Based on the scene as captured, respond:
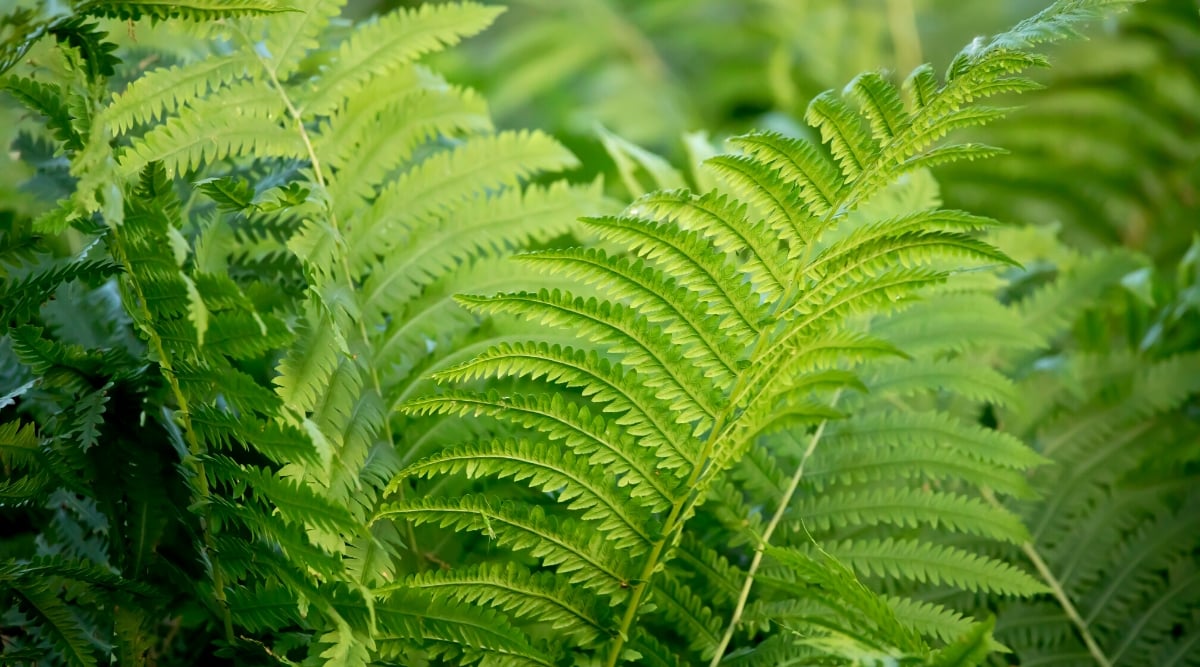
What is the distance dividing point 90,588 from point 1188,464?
98 centimetres

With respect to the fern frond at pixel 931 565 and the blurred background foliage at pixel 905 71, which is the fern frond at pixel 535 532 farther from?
the blurred background foliage at pixel 905 71

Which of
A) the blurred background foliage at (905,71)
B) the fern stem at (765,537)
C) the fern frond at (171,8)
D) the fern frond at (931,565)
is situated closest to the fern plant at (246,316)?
the fern frond at (171,8)

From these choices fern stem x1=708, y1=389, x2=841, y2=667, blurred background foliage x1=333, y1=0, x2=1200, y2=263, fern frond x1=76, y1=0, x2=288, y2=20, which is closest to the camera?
fern frond x1=76, y1=0, x2=288, y2=20

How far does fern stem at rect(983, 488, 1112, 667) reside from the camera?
0.82 m

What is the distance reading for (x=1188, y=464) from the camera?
36.9 inches

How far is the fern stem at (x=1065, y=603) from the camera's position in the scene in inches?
32.2

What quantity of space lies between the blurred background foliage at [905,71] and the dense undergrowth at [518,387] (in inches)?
25.7

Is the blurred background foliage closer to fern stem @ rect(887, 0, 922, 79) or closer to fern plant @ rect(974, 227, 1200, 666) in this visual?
fern stem @ rect(887, 0, 922, 79)

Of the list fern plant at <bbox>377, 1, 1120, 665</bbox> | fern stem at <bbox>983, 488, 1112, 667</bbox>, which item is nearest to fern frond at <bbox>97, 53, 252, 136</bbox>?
fern plant at <bbox>377, 1, 1120, 665</bbox>

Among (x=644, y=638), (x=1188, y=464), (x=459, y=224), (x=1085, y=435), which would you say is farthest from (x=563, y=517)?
(x=1188, y=464)

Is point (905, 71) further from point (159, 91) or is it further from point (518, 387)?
point (159, 91)

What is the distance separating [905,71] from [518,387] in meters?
1.52

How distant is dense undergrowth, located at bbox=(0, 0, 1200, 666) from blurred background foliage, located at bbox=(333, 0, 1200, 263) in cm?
65

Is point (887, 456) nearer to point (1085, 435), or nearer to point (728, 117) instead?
point (1085, 435)
